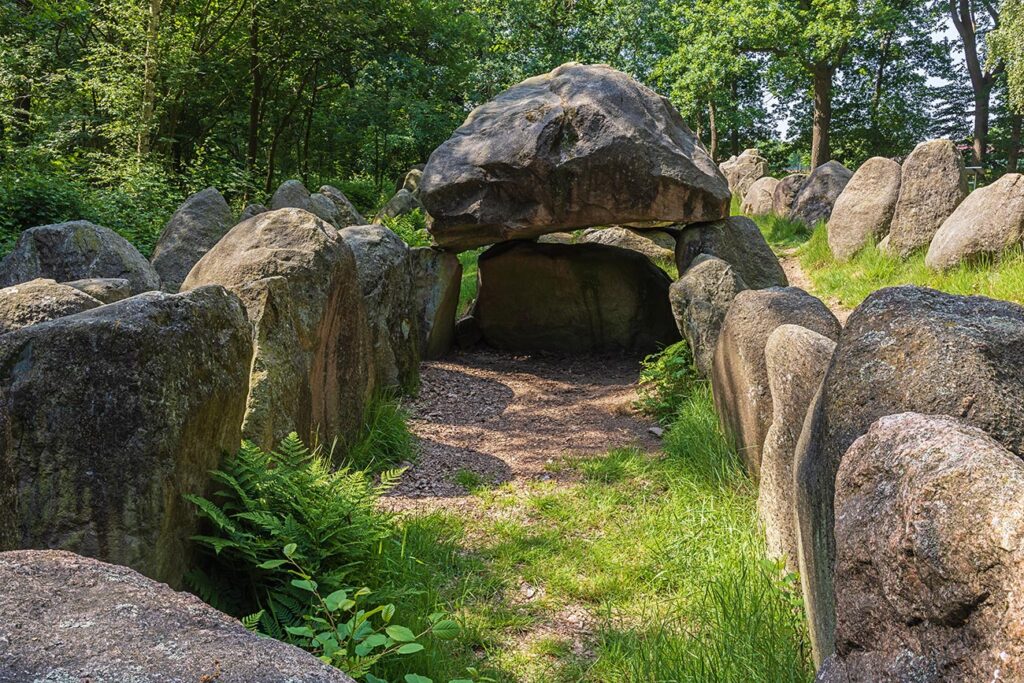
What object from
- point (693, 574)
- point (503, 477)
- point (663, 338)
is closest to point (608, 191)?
point (663, 338)

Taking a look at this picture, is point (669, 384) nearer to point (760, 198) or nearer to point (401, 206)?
point (401, 206)

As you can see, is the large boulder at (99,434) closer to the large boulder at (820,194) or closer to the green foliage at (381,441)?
the green foliage at (381,441)

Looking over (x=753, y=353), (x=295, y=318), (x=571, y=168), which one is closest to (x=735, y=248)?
(x=571, y=168)

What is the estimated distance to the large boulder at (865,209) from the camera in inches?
430

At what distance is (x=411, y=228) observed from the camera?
1343cm

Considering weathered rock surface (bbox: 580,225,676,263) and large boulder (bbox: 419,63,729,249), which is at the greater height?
large boulder (bbox: 419,63,729,249)

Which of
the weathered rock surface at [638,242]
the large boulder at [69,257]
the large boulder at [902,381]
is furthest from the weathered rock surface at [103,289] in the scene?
the weathered rock surface at [638,242]

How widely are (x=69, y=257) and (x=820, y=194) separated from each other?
12230 millimetres

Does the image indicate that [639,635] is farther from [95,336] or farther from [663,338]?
[663,338]

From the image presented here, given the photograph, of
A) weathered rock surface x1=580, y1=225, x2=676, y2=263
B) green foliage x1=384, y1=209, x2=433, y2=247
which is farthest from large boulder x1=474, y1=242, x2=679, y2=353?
green foliage x1=384, y1=209, x2=433, y2=247

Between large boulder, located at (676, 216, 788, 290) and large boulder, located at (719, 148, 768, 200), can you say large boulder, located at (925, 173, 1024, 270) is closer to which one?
large boulder, located at (676, 216, 788, 290)

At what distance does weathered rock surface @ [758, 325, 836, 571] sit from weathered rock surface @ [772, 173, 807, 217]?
13.2 meters

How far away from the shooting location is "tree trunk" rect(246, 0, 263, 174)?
66.5 feet

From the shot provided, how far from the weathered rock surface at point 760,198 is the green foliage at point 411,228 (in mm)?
7414
